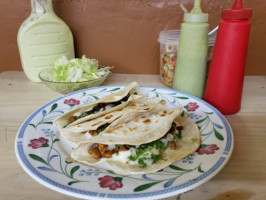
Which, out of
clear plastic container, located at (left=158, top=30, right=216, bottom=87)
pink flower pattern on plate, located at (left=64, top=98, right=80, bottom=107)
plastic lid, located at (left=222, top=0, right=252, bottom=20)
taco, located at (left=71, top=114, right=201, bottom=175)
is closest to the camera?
taco, located at (left=71, top=114, right=201, bottom=175)

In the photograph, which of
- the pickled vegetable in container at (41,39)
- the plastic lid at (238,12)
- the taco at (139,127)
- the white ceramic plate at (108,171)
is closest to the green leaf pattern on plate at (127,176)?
the white ceramic plate at (108,171)

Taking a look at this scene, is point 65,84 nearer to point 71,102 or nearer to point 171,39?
point 71,102

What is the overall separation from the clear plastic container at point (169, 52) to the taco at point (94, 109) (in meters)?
0.26

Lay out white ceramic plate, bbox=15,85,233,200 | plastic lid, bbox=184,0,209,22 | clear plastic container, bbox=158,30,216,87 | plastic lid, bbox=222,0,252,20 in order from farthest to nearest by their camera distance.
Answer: clear plastic container, bbox=158,30,216,87, plastic lid, bbox=184,0,209,22, plastic lid, bbox=222,0,252,20, white ceramic plate, bbox=15,85,233,200

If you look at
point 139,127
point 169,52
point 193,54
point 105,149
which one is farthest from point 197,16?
point 105,149

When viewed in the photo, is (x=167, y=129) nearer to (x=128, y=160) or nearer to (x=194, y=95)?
(x=128, y=160)

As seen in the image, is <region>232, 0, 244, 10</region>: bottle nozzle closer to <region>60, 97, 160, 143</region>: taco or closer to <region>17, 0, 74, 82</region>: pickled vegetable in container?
<region>60, 97, 160, 143</region>: taco

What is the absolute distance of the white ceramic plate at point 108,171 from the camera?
0.55 meters

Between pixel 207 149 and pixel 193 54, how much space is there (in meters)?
0.49

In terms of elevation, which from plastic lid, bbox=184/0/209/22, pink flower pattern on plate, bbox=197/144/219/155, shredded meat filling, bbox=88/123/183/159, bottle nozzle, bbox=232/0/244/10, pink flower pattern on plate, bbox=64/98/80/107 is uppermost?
bottle nozzle, bbox=232/0/244/10

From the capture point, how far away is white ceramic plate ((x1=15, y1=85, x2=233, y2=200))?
21.8 inches

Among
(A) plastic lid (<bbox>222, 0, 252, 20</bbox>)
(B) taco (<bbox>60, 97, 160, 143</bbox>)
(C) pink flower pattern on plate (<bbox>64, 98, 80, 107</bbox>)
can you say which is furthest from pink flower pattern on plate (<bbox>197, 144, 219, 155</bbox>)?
(C) pink flower pattern on plate (<bbox>64, 98, 80, 107</bbox>)

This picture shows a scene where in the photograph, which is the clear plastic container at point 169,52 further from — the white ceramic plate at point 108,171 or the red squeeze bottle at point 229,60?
the white ceramic plate at point 108,171

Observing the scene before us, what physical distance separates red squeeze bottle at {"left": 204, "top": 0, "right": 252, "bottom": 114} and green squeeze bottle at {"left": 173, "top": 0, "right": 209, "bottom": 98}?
8 cm
